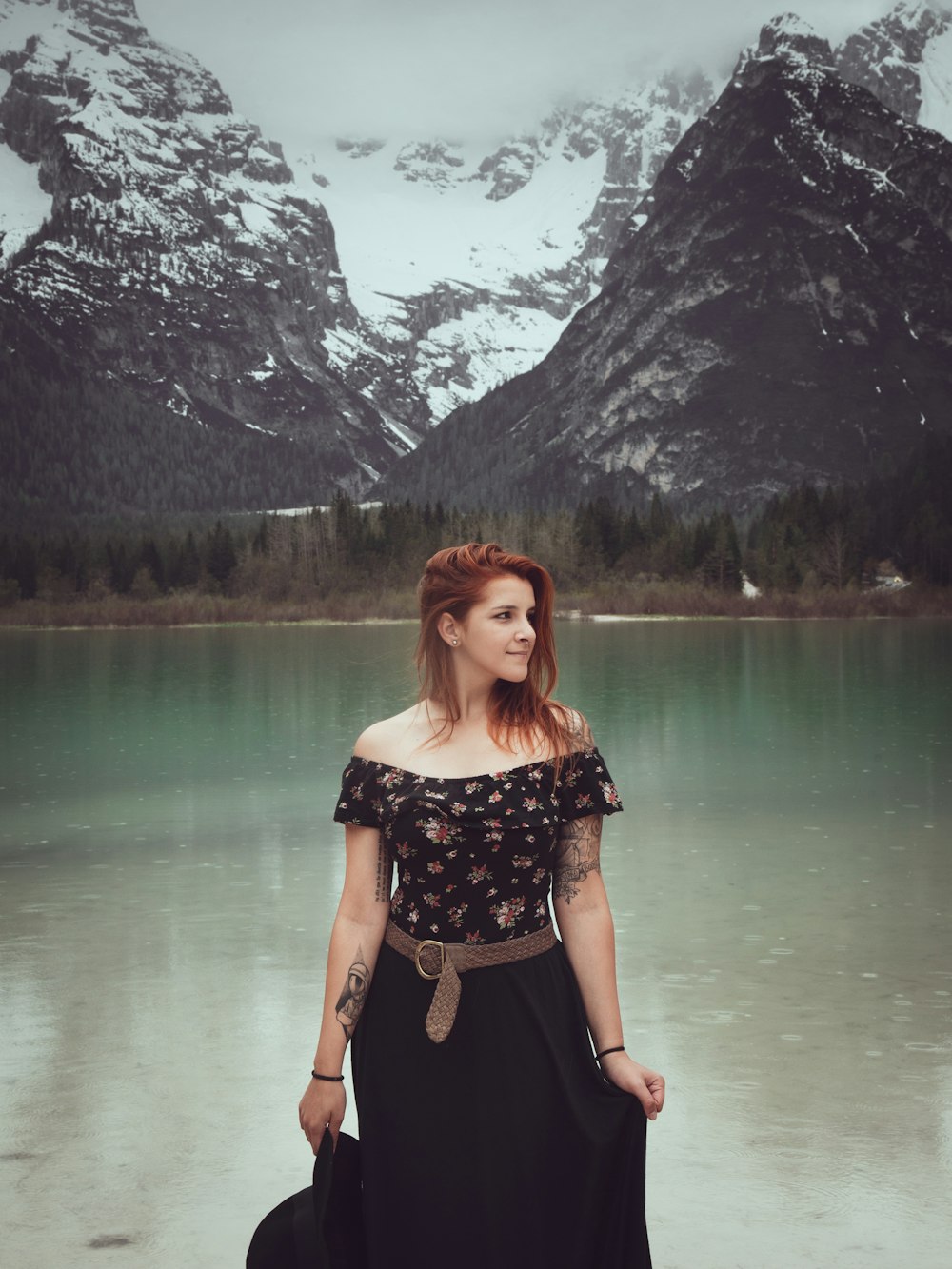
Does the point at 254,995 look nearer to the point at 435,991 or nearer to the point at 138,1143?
the point at 138,1143

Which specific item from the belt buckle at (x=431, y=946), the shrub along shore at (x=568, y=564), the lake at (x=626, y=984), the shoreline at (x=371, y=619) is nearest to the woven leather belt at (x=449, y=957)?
the belt buckle at (x=431, y=946)

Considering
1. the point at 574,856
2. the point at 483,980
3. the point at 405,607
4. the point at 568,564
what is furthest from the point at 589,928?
the point at 568,564

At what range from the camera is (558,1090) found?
9.72 feet

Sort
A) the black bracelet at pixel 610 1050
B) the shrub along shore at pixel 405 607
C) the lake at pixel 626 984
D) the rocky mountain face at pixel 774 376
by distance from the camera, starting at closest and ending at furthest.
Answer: the black bracelet at pixel 610 1050 → the lake at pixel 626 984 → the shrub along shore at pixel 405 607 → the rocky mountain face at pixel 774 376

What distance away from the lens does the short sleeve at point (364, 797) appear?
3104 mm

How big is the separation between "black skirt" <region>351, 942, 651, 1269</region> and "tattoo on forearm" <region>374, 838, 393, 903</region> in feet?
0.72

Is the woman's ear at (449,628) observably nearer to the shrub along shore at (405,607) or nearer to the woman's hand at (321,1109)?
the woman's hand at (321,1109)

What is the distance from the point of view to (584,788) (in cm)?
314

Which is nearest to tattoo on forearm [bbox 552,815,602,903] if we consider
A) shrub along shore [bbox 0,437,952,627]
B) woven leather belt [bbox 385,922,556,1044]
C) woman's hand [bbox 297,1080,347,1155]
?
woven leather belt [bbox 385,922,556,1044]

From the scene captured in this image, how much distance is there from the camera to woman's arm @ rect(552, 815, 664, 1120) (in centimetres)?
309

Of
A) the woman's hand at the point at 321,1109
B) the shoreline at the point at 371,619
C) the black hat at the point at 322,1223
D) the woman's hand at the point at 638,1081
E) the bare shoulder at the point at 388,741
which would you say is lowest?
the shoreline at the point at 371,619

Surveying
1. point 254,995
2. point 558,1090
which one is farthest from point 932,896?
point 558,1090

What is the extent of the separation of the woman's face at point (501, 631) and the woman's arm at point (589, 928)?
38 centimetres

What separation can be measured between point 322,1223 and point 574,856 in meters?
0.93
